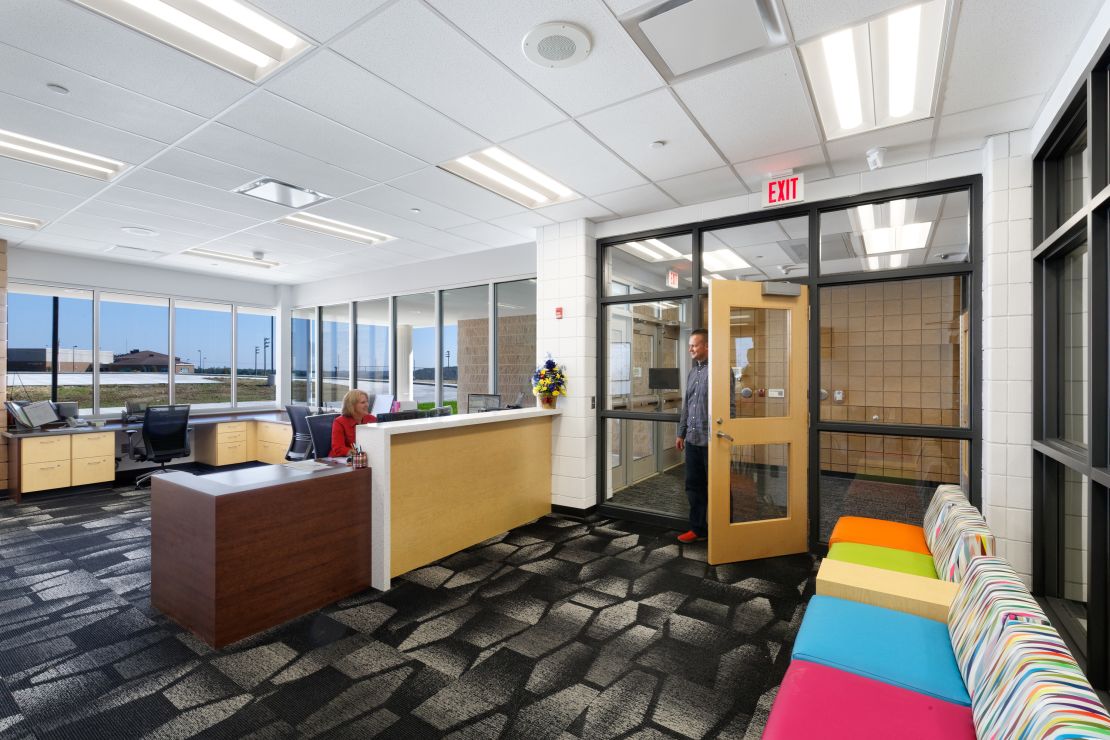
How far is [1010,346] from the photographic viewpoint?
3.14 meters

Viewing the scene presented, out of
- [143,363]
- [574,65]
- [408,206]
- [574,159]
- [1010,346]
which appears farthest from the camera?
[143,363]

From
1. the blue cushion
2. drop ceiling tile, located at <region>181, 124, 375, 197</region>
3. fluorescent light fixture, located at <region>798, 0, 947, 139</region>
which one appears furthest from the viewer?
drop ceiling tile, located at <region>181, 124, 375, 197</region>

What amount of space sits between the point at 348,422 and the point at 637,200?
2960mm

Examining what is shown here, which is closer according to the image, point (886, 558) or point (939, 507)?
point (886, 558)

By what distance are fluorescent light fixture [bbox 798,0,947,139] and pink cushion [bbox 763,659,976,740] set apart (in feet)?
8.40

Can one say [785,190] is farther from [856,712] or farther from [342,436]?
[342,436]

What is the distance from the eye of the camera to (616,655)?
2.54 metres

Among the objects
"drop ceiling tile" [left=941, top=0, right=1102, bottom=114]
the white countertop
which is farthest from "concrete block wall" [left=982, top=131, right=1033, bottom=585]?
the white countertop

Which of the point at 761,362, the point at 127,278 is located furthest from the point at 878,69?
the point at 127,278

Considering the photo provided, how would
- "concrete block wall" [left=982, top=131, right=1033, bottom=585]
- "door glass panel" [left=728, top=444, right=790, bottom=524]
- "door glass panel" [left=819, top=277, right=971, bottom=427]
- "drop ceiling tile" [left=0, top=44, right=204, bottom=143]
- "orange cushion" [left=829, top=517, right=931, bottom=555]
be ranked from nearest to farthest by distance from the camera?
"drop ceiling tile" [left=0, top=44, right=204, bottom=143] → "orange cushion" [left=829, top=517, right=931, bottom=555] → "concrete block wall" [left=982, top=131, right=1033, bottom=585] → "door glass panel" [left=728, top=444, right=790, bottom=524] → "door glass panel" [left=819, top=277, right=971, bottom=427]

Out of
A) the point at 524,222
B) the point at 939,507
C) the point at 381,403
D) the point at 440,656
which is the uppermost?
the point at 524,222

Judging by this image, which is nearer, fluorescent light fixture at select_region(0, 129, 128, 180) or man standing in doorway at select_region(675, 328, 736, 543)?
fluorescent light fixture at select_region(0, 129, 128, 180)

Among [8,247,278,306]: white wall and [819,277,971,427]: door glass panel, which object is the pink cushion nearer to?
[819,277,971,427]: door glass panel

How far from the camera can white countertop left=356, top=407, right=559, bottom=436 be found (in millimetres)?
3344
